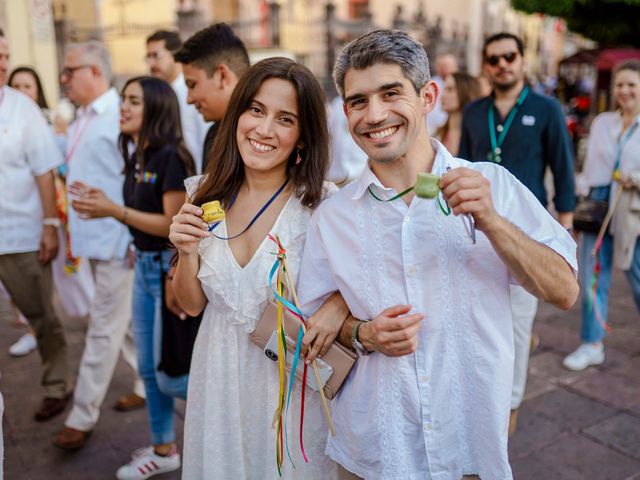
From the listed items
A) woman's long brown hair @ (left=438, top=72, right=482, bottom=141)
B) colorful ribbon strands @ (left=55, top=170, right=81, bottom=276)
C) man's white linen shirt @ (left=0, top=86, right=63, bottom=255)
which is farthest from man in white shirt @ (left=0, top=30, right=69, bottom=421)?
woman's long brown hair @ (left=438, top=72, right=482, bottom=141)

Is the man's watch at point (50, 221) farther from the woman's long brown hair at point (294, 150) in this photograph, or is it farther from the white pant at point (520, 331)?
the white pant at point (520, 331)

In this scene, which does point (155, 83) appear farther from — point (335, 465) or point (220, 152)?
point (335, 465)

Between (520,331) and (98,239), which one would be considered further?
(98,239)

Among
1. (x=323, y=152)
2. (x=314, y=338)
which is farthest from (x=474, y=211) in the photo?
(x=323, y=152)

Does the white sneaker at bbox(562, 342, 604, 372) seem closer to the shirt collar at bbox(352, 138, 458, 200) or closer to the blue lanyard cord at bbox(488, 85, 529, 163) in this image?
the blue lanyard cord at bbox(488, 85, 529, 163)

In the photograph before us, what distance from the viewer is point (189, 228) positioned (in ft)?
6.49

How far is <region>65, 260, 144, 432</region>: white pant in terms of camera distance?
11.7ft

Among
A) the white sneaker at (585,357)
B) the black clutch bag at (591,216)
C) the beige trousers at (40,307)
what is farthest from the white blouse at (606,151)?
the beige trousers at (40,307)

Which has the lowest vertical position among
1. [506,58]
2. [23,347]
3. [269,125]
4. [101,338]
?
[23,347]

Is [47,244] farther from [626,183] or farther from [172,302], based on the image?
[626,183]

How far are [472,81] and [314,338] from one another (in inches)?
160

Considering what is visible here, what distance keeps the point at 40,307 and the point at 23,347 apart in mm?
1282

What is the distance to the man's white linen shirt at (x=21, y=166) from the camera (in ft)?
12.3

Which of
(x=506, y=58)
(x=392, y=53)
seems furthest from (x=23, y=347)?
(x=392, y=53)
